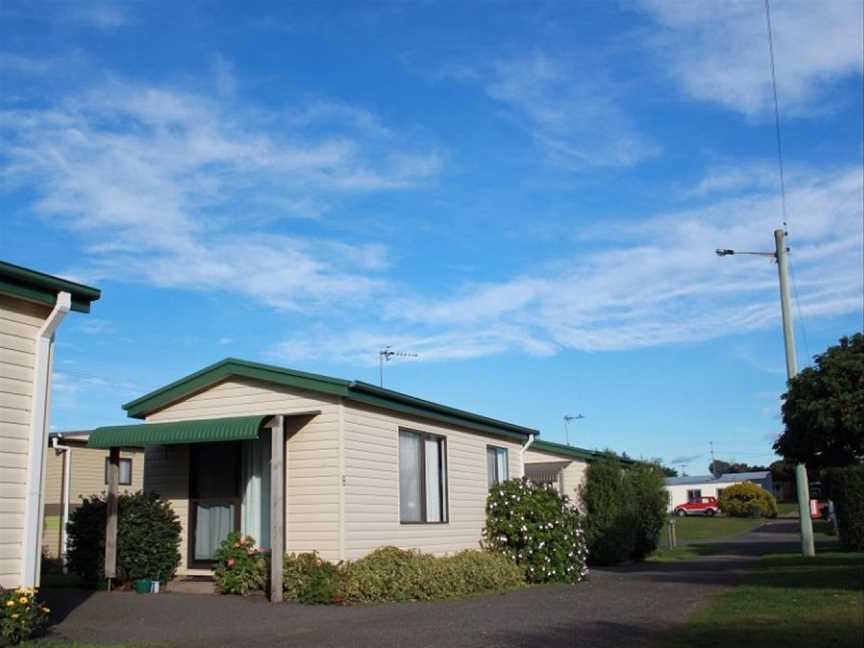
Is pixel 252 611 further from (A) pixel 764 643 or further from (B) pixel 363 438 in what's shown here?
(A) pixel 764 643

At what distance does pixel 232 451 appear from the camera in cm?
1540

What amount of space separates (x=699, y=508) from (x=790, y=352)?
147 feet

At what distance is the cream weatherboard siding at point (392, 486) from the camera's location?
1424cm

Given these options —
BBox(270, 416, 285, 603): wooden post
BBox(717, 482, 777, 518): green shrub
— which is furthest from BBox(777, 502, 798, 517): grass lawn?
BBox(270, 416, 285, 603): wooden post

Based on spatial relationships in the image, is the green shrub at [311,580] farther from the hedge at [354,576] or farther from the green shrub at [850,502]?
the green shrub at [850,502]

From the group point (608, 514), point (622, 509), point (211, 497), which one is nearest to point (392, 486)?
point (211, 497)

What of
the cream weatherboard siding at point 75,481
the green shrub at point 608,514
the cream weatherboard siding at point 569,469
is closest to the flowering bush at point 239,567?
the green shrub at point 608,514

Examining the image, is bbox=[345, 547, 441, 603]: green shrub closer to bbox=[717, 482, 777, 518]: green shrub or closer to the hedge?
the hedge

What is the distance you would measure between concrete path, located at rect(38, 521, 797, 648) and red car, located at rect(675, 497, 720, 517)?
163ft

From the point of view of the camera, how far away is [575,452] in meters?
24.3

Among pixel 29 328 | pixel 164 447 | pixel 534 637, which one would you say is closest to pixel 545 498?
pixel 164 447

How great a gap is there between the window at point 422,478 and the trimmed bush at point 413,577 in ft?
3.31

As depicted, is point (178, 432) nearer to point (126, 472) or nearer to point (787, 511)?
point (126, 472)

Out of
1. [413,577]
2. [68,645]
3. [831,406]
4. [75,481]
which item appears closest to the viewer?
[68,645]
